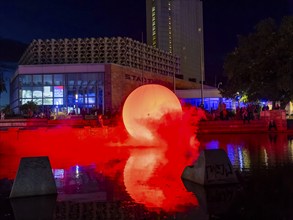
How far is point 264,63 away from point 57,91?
2238 inches

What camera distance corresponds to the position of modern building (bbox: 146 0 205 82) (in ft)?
465

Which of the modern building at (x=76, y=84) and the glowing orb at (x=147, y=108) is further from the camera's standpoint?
the modern building at (x=76, y=84)

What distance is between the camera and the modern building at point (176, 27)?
141625 millimetres

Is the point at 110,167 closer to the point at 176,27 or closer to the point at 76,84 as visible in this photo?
the point at 76,84

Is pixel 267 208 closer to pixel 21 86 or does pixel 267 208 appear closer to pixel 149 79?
pixel 21 86

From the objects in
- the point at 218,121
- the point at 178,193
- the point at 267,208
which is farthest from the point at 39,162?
the point at 218,121

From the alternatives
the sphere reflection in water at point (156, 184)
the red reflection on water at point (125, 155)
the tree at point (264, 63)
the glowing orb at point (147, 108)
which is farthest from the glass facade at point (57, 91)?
the sphere reflection in water at point (156, 184)

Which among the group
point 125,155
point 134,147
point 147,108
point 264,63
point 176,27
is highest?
point 176,27

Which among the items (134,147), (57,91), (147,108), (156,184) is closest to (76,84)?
(57,91)

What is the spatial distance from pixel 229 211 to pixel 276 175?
149 inches

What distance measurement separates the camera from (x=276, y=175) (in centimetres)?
992

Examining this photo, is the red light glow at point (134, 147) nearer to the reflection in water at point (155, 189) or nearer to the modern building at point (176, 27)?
the reflection in water at point (155, 189)

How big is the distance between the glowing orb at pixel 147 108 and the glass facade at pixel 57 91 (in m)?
63.3

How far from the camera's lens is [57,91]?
82250 mm
